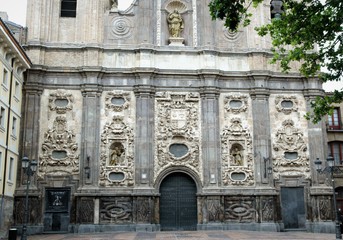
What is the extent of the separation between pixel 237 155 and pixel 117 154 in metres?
8.06

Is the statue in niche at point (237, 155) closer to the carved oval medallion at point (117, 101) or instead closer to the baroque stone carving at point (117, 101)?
the baroque stone carving at point (117, 101)

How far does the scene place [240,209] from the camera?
30.3 meters

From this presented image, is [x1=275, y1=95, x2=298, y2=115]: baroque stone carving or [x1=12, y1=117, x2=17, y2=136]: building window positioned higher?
[x1=275, y1=95, x2=298, y2=115]: baroque stone carving

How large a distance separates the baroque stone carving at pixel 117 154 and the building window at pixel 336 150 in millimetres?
16775

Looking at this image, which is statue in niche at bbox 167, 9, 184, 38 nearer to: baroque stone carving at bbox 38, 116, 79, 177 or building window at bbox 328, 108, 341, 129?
baroque stone carving at bbox 38, 116, 79, 177

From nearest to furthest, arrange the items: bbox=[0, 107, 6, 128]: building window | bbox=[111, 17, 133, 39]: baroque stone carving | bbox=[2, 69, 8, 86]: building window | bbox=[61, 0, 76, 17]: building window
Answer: bbox=[0, 107, 6, 128]: building window, bbox=[2, 69, 8, 86]: building window, bbox=[111, 17, 133, 39]: baroque stone carving, bbox=[61, 0, 76, 17]: building window

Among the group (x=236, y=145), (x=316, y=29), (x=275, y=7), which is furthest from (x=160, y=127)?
(x=316, y=29)

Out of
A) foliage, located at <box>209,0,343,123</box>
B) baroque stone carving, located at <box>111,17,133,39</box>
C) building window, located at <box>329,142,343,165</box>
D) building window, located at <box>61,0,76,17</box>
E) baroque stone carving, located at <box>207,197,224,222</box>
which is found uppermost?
building window, located at <box>61,0,76,17</box>

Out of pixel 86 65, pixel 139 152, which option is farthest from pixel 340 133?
pixel 86 65

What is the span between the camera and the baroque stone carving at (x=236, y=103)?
1261 inches

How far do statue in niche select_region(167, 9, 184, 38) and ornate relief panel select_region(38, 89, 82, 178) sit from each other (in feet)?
26.2

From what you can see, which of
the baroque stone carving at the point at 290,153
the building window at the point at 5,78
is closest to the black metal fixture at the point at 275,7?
the baroque stone carving at the point at 290,153

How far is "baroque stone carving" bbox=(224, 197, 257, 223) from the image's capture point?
30172 mm

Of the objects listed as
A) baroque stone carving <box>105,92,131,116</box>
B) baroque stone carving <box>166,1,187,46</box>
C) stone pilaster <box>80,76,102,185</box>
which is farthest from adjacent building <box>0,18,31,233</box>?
baroque stone carving <box>166,1,187,46</box>
